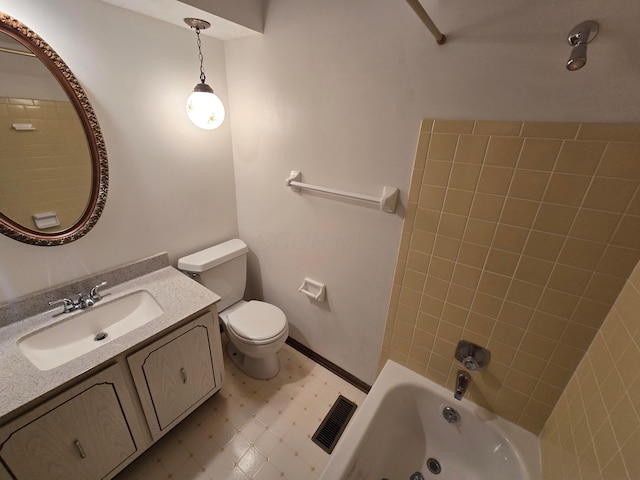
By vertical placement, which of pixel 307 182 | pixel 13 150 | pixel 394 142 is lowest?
pixel 307 182

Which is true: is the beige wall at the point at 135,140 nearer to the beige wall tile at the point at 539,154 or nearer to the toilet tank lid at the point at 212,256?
the toilet tank lid at the point at 212,256

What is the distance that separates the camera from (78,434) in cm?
98

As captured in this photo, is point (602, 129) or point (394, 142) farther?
point (394, 142)

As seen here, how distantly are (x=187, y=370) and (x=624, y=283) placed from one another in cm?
174

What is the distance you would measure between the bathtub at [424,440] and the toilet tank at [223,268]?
1.08m

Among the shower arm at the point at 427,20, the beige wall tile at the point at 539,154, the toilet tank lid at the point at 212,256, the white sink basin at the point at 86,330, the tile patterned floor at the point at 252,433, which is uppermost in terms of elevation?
the shower arm at the point at 427,20

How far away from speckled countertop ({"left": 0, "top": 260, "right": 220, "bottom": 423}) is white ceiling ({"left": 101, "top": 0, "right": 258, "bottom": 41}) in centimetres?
125

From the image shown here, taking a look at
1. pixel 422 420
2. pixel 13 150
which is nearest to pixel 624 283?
pixel 422 420

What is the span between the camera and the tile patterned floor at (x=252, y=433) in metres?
1.28

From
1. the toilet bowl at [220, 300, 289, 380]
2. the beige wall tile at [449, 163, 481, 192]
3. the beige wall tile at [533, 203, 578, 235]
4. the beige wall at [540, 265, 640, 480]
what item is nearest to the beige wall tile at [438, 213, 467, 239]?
the beige wall tile at [449, 163, 481, 192]

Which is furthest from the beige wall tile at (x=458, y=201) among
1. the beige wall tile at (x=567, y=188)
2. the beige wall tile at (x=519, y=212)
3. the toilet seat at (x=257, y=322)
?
the toilet seat at (x=257, y=322)

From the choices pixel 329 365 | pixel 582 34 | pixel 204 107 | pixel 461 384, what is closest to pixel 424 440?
pixel 461 384

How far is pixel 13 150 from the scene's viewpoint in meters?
1.01

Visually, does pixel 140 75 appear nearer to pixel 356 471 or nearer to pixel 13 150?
pixel 13 150
